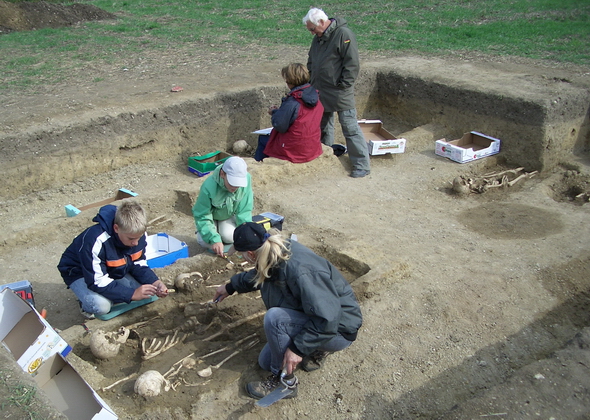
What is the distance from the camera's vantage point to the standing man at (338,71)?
24.8 feet

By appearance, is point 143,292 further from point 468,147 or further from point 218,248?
point 468,147

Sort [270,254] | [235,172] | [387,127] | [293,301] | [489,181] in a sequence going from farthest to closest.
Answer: [387,127], [489,181], [235,172], [293,301], [270,254]

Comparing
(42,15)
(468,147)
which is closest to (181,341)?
(468,147)

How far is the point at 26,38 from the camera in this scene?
12.4 meters

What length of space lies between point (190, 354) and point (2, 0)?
1470cm

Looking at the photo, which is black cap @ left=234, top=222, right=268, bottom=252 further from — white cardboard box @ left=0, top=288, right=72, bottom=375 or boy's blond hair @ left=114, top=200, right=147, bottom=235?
white cardboard box @ left=0, top=288, right=72, bottom=375

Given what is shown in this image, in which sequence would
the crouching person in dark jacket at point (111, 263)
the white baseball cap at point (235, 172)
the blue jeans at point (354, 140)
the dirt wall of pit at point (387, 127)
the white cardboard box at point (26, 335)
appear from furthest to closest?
the blue jeans at point (354, 140) → the dirt wall of pit at point (387, 127) → the white baseball cap at point (235, 172) → the crouching person in dark jacket at point (111, 263) → the white cardboard box at point (26, 335)

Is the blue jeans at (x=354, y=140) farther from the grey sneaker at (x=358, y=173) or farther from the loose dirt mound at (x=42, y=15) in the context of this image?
the loose dirt mound at (x=42, y=15)

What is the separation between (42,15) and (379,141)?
1117 centimetres

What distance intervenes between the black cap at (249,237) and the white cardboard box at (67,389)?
128cm

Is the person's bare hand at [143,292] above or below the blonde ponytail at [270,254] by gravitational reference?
below

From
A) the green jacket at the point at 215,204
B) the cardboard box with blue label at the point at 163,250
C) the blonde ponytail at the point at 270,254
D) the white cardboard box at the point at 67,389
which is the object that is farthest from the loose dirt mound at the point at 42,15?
the blonde ponytail at the point at 270,254

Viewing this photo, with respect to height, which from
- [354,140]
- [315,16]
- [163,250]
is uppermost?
[315,16]

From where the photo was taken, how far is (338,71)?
7.79 metres
